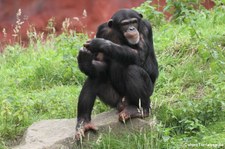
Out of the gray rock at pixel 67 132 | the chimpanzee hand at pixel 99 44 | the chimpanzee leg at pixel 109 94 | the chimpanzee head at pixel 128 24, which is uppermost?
the chimpanzee head at pixel 128 24

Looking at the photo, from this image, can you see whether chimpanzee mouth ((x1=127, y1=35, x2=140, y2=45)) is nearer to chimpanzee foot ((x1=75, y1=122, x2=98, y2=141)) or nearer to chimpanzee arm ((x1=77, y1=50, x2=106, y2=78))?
chimpanzee arm ((x1=77, y1=50, x2=106, y2=78))

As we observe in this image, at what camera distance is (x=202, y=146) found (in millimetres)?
6516

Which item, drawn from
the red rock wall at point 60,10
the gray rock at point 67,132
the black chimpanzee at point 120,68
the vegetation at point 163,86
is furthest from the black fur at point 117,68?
the red rock wall at point 60,10

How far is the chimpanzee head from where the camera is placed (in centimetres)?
718

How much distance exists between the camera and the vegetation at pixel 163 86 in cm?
690

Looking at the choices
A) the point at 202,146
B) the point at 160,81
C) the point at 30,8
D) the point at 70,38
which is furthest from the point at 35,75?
the point at 30,8

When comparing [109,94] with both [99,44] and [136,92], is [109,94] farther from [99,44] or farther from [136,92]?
[99,44]

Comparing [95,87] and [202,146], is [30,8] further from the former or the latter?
[202,146]

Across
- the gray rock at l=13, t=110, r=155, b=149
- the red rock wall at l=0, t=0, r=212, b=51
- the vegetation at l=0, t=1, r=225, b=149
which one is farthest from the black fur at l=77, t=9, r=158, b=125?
the red rock wall at l=0, t=0, r=212, b=51

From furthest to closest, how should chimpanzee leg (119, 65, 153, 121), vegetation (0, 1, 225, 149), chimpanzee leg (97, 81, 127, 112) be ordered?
1. chimpanzee leg (97, 81, 127, 112)
2. chimpanzee leg (119, 65, 153, 121)
3. vegetation (0, 1, 225, 149)

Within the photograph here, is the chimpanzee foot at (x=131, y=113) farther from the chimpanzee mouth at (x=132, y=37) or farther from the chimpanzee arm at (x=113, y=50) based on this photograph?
the chimpanzee mouth at (x=132, y=37)

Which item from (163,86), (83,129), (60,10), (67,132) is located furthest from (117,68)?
(60,10)

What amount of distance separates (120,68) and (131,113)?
512 millimetres

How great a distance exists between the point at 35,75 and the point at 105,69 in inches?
101
